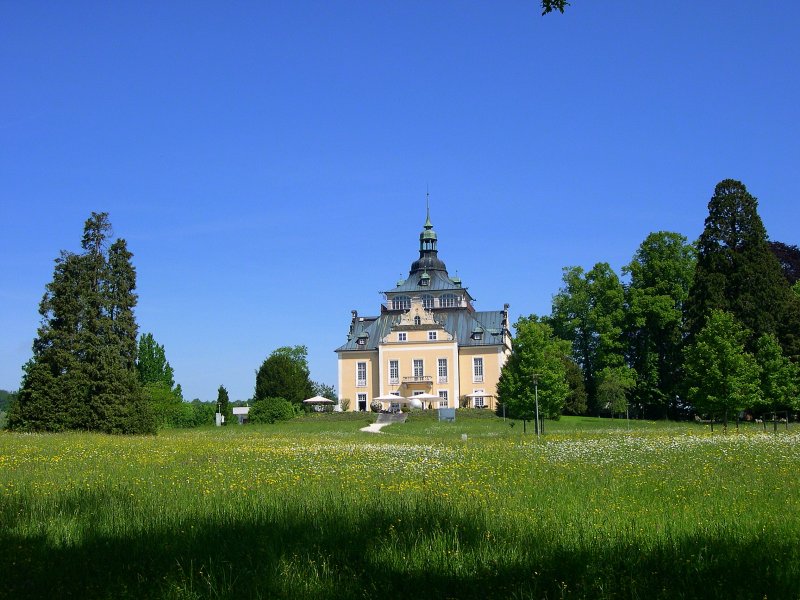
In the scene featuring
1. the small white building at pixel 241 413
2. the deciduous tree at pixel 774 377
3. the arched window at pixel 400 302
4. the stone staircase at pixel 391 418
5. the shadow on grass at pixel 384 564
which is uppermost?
the arched window at pixel 400 302

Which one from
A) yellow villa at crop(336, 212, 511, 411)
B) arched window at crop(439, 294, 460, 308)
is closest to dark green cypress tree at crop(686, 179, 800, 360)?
yellow villa at crop(336, 212, 511, 411)

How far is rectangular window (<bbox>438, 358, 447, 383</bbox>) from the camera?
77188mm

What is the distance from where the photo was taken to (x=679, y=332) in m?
59.2

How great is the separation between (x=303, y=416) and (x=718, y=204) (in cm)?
3492

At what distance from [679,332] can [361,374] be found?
1266 inches

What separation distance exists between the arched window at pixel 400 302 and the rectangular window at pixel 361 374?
7.90 m

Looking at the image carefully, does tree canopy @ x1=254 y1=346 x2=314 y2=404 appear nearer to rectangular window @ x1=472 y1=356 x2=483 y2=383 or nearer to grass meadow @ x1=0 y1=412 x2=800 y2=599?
rectangular window @ x1=472 y1=356 x2=483 y2=383

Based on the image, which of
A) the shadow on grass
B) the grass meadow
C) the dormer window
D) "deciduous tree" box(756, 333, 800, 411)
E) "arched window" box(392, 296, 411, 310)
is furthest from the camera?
the dormer window

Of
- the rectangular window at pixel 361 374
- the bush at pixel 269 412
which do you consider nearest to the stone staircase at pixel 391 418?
the bush at pixel 269 412

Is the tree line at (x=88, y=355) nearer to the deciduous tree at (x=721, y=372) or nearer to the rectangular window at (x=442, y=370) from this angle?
the deciduous tree at (x=721, y=372)

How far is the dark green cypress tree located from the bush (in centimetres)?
3037

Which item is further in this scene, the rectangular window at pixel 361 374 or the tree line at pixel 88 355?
the rectangular window at pixel 361 374

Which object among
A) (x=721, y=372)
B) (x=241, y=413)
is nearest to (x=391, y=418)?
(x=241, y=413)

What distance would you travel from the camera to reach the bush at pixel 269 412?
6119 centimetres
